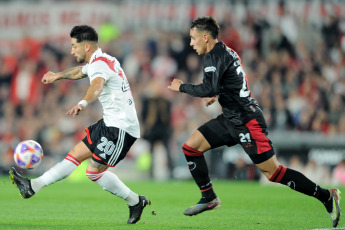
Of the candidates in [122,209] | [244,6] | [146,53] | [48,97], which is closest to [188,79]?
[146,53]

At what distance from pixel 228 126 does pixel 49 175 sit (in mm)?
2179

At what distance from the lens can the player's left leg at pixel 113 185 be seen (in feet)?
26.6

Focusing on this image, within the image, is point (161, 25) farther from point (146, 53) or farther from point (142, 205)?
point (142, 205)

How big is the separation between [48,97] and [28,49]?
193 cm

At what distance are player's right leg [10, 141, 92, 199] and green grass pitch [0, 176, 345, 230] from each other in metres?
0.40

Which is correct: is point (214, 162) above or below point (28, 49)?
below

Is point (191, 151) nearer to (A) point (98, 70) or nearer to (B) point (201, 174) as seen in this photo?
(B) point (201, 174)

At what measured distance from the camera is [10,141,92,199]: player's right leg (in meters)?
7.99

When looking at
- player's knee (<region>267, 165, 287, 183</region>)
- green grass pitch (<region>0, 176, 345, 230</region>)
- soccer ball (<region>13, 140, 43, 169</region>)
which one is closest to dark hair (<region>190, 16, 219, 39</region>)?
player's knee (<region>267, 165, 287, 183</region>)

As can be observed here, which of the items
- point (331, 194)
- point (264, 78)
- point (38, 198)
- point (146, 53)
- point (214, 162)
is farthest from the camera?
point (146, 53)

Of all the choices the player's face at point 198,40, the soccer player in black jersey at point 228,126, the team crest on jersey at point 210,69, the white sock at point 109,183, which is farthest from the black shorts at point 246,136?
the white sock at point 109,183

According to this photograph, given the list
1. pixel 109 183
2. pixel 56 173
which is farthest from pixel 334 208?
pixel 56 173

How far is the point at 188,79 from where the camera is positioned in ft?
63.2

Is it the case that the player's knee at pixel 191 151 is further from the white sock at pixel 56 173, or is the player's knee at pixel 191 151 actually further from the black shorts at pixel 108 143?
the white sock at pixel 56 173
